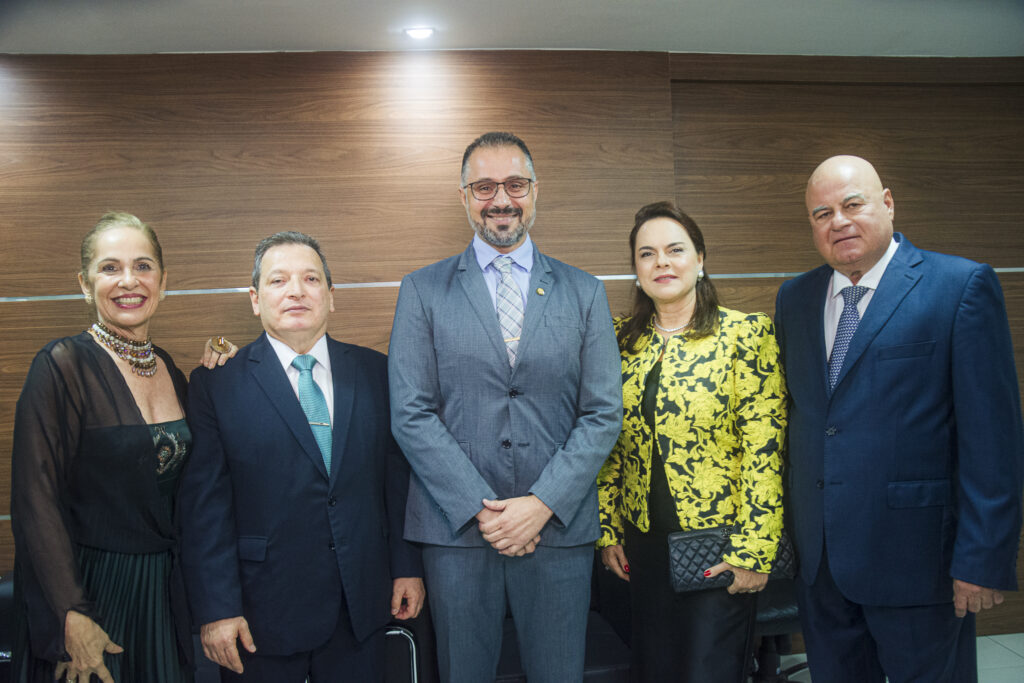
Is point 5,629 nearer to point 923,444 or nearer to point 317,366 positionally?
point 317,366

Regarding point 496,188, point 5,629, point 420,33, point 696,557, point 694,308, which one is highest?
point 420,33

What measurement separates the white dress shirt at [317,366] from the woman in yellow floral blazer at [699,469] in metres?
0.94

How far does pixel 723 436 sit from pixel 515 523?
28.0 inches

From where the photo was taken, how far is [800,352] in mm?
2186

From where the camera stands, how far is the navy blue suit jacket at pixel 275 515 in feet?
6.20

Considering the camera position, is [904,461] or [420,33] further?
[420,33]

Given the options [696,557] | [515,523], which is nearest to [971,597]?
[696,557]

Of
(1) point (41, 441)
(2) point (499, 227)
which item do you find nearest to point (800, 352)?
(2) point (499, 227)

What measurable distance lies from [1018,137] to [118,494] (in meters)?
4.47

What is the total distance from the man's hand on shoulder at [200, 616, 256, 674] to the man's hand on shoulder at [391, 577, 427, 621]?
41cm

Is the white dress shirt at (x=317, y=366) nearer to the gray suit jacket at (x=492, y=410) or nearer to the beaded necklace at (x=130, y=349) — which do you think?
the gray suit jacket at (x=492, y=410)

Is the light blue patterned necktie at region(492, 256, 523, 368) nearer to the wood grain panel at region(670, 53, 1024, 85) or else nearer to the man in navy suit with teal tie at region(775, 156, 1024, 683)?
the man in navy suit with teal tie at region(775, 156, 1024, 683)

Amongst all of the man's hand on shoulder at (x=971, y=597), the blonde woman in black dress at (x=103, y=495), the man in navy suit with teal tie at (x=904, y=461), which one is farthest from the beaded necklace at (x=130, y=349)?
the man's hand on shoulder at (x=971, y=597)

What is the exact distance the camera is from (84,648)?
1.79 meters
